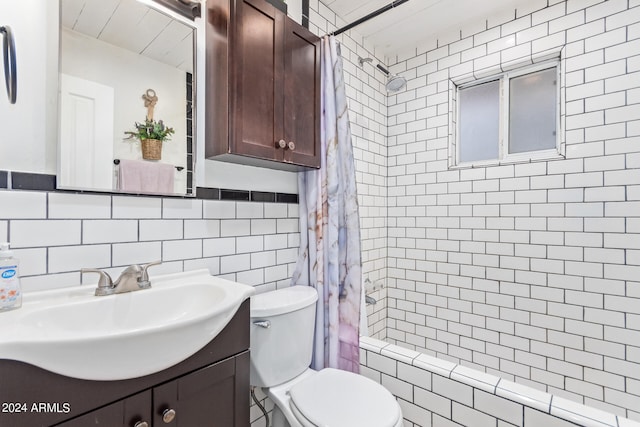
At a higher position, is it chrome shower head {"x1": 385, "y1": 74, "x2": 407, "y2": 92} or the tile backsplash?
chrome shower head {"x1": 385, "y1": 74, "x2": 407, "y2": 92}

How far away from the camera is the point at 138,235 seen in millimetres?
1135

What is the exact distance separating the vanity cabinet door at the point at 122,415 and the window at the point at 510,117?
228 centimetres

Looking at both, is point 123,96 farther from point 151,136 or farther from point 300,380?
point 300,380

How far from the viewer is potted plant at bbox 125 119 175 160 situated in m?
1.16

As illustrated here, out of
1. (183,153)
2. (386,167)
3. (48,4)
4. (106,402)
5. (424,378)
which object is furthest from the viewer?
(386,167)

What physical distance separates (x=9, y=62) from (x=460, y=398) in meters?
2.02

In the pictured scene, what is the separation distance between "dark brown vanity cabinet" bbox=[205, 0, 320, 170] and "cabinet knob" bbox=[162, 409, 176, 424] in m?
0.88

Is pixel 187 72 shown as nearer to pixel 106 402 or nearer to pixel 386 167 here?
pixel 106 402

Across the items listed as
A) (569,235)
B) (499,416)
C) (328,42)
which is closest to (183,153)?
(328,42)

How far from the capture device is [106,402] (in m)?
0.72

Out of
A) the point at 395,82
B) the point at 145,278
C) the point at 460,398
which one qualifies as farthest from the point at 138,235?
the point at 395,82

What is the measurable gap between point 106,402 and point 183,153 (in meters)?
0.90

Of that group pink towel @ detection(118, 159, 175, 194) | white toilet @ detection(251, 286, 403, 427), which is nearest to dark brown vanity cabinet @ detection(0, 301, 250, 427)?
white toilet @ detection(251, 286, 403, 427)

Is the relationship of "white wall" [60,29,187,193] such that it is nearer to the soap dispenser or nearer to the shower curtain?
the soap dispenser
